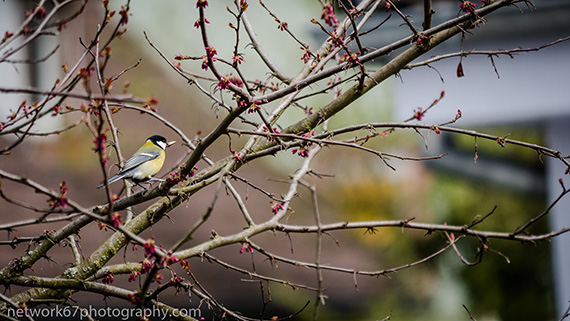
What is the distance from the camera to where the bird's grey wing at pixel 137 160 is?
7.02 ft

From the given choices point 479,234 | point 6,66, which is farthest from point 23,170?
point 479,234

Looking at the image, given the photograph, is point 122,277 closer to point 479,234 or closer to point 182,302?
point 182,302

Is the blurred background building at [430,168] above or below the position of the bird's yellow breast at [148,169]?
above

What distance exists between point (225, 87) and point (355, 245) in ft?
18.1

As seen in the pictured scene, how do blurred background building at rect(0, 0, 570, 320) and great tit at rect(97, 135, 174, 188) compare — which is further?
blurred background building at rect(0, 0, 570, 320)

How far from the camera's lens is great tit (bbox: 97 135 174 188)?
2139mm

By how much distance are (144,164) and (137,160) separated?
0.04 m

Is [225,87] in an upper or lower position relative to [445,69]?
lower

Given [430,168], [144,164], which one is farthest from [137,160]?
[430,168]

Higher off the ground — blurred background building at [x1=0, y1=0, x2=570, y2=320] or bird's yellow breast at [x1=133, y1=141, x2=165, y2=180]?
blurred background building at [x1=0, y1=0, x2=570, y2=320]

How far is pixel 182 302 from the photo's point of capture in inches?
182

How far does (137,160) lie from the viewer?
2172 millimetres

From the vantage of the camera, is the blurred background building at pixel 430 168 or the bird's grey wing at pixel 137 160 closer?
the bird's grey wing at pixel 137 160

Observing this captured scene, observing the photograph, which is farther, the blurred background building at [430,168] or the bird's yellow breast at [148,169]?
the blurred background building at [430,168]
